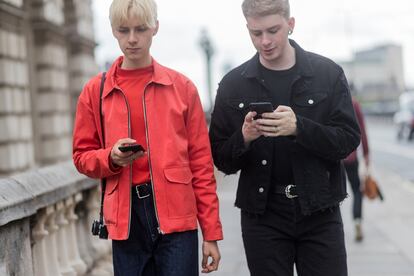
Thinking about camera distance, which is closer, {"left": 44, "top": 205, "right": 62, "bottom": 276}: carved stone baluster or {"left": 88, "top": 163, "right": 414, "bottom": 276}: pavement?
{"left": 44, "top": 205, "right": 62, "bottom": 276}: carved stone baluster

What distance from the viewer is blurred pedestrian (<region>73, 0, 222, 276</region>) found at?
3107 millimetres

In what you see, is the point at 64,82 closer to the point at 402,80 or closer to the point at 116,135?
the point at 116,135

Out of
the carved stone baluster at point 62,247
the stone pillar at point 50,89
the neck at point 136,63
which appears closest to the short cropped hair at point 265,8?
the neck at point 136,63

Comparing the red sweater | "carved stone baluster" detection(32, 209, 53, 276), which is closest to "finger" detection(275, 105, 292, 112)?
the red sweater

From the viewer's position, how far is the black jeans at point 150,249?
124 inches

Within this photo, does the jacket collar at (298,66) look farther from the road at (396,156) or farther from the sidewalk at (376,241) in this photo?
the road at (396,156)

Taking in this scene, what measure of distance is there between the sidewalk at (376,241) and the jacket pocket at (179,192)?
Answer: 3.32 metres

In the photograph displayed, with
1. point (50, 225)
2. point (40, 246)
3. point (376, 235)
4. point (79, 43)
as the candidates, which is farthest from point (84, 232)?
point (79, 43)

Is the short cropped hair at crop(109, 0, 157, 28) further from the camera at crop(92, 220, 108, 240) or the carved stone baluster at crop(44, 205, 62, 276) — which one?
the carved stone baluster at crop(44, 205, 62, 276)

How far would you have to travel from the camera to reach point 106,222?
3197mm

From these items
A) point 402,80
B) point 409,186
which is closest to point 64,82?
point 409,186

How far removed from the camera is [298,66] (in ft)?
11.0

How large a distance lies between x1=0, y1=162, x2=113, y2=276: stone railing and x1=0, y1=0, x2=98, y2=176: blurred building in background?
8.76 meters

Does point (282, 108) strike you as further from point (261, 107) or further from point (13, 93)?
point (13, 93)
